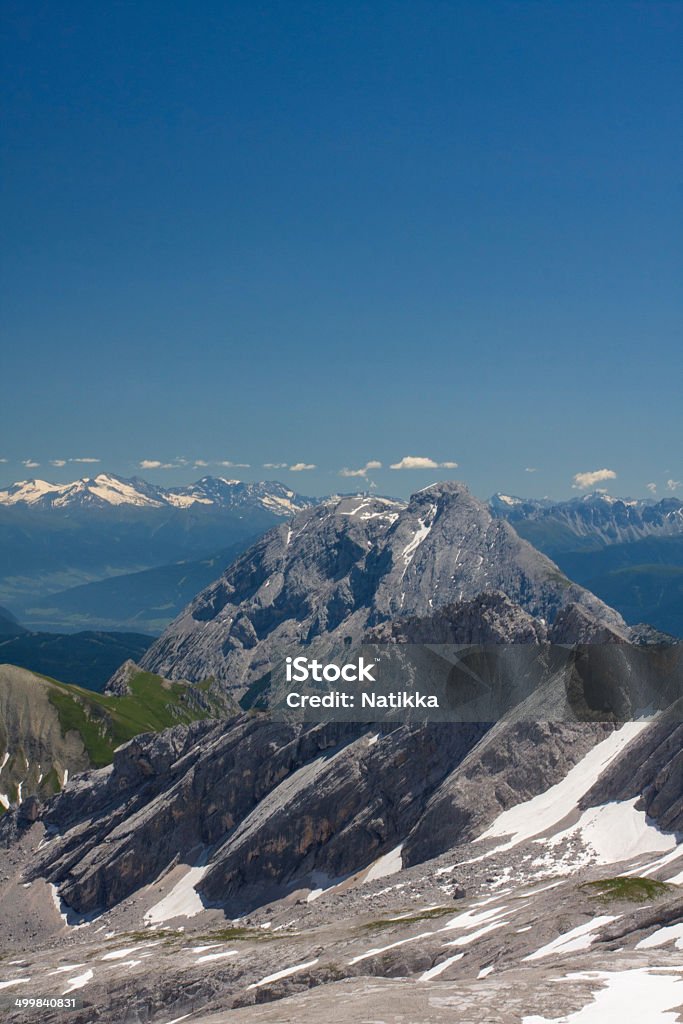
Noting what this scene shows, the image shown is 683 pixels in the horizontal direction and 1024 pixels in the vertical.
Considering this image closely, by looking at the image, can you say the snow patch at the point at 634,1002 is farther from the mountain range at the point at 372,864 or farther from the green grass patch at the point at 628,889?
the green grass patch at the point at 628,889

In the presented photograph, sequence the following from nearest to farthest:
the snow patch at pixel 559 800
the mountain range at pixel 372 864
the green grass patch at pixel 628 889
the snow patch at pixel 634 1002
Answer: the snow patch at pixel 634 1002 < the mountain range at pixel 372 864 < the green grass patch at pixel 628 889 < the snow patch at pixel 559 800

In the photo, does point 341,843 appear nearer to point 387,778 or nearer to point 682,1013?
point 387,778

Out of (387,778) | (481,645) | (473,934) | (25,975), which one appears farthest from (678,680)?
(25,975)

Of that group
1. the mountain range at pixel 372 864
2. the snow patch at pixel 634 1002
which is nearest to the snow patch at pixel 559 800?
the mountain range at pixel 372 864

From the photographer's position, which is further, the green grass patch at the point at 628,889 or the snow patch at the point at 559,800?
the snow patch at the point at 559,800

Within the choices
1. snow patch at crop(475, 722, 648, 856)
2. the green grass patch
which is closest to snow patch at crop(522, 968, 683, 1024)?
the green grass patch

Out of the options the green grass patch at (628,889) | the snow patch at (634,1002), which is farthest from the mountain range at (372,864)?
the snow patch at (634,1002)

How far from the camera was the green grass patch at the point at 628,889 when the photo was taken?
6719 centimetres

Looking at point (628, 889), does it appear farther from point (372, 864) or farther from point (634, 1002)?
point (372, 864)

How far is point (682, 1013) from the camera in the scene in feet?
115

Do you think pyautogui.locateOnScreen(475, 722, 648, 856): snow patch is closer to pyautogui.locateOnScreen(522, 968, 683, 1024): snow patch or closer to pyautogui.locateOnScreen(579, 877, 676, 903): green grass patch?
pyautogui.locateOnScreen(579, 877, 676, 903): green grass patch

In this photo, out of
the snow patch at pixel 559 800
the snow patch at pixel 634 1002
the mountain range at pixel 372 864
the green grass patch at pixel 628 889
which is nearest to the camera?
the snow patch at pixel 634 1002

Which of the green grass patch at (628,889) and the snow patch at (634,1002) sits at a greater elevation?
the snow patch at (634,1002)

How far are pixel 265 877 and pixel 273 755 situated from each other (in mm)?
25456
